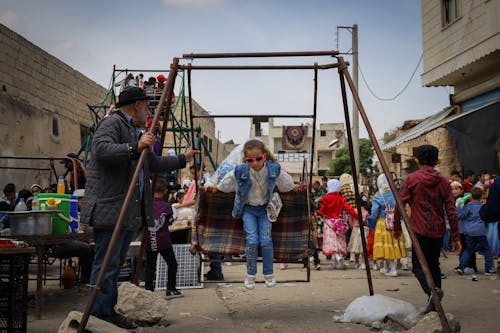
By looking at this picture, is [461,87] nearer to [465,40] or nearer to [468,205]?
[465,40]

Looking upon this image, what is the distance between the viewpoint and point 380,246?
868 centimetres

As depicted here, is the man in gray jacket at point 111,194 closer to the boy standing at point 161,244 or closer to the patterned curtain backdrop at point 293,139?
the boy standing at point 161,244

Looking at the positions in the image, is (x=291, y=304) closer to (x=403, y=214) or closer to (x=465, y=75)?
(x=403, y=214)

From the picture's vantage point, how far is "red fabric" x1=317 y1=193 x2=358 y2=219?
9766 mm

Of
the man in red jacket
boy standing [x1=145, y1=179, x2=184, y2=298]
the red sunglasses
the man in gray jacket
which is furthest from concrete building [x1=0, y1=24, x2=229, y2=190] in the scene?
the man in gray jacket

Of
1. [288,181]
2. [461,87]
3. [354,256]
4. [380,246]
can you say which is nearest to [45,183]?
[354,256]

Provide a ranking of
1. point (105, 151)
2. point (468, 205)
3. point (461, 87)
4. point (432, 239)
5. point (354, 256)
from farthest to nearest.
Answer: point (461, 87) → point (354, 256) → point (468, 205) → point (432, 239) → point (105, 151)

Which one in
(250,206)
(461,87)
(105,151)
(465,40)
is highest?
(465,40)

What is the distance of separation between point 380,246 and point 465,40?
757 cm

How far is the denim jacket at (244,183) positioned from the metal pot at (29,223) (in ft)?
6.11

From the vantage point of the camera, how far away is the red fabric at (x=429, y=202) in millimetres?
4918

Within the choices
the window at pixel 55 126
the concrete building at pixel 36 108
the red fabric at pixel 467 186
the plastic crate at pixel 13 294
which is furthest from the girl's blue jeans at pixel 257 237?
the window at pixel 55 126

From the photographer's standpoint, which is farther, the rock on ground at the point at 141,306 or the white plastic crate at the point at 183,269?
the white plastic crate at the point at 183,269

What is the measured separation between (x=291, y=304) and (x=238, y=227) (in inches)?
46.4
